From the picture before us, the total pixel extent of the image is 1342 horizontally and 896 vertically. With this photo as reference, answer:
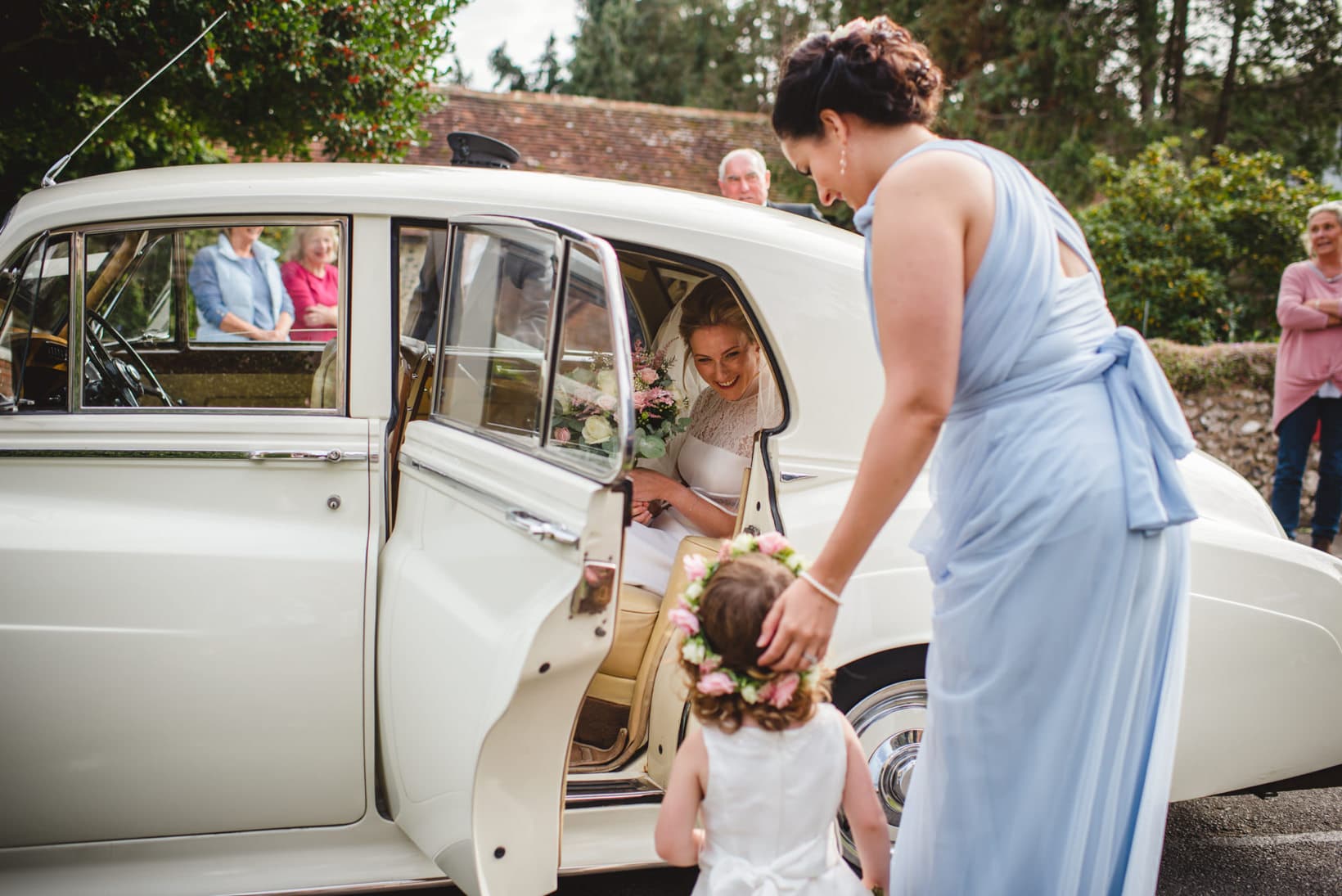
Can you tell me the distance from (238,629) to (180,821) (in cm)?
51

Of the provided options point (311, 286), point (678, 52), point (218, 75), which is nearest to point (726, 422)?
point (311, 286)

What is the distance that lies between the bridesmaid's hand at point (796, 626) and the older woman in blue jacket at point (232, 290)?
3127 mm

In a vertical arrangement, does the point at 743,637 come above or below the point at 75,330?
below

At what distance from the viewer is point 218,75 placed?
5637mm

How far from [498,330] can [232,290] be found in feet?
8.54

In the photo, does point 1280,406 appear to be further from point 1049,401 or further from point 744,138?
point 744,138

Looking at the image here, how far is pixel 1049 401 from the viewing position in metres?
1.79

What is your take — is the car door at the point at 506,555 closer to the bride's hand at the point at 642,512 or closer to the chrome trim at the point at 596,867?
the chrome trim at the point at 596,867

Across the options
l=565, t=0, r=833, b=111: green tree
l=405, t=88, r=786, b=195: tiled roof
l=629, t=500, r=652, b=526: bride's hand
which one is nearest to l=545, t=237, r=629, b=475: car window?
l=629, t=500, r=652, b=526: bride's hand

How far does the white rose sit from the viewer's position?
2.17m

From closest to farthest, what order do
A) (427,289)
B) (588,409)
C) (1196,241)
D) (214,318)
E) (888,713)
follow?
(588,409) → (888,713) → (427,289) → (214,318) → (1196,241)

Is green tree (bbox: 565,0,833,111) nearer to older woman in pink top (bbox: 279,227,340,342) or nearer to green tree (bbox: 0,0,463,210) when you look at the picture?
green tree (bbox: 0,0,463,210)

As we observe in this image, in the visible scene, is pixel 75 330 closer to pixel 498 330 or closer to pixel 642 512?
pixel 498 330

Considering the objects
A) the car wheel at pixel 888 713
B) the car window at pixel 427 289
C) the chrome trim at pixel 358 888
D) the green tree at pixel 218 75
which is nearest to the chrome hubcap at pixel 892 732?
the car wheel at pixel 888 713
